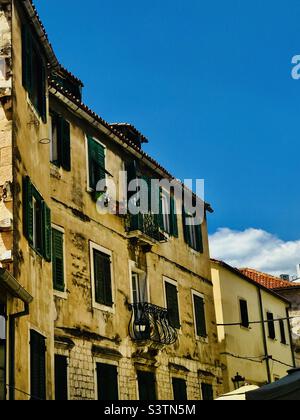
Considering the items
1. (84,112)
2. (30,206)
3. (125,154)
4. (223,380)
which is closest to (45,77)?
(84,112)

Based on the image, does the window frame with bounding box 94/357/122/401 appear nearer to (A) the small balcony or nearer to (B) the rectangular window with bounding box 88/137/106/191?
(A) the small balcony

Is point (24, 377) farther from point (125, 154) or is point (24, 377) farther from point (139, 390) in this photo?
point (125, 154)

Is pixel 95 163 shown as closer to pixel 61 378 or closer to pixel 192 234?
pixel 61 378

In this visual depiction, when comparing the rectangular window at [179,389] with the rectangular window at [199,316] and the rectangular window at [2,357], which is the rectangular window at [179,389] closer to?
the rectangular window at [199,316]

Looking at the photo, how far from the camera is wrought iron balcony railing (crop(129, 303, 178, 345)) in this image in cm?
1948

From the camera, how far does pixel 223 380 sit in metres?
25.2

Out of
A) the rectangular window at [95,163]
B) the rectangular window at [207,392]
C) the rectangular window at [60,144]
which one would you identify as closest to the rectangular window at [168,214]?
the rectangular window at [95,163]

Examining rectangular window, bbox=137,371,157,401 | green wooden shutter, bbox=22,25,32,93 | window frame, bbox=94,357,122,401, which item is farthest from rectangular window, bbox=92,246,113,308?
green wooden shutter, bbox=22,25,32,93

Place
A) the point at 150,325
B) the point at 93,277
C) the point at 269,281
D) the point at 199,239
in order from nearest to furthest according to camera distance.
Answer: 1. the point at 93,277
2. the point at 150,325
3. the point at 199,239
4. the point at 269,281

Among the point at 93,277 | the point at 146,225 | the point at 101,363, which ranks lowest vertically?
the point at 101,363

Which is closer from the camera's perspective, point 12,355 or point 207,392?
point 12,355

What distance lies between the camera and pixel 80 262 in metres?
17.6

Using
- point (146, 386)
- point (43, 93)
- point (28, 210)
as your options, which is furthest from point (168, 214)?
point (28, 210)

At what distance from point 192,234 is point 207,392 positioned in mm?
5487
